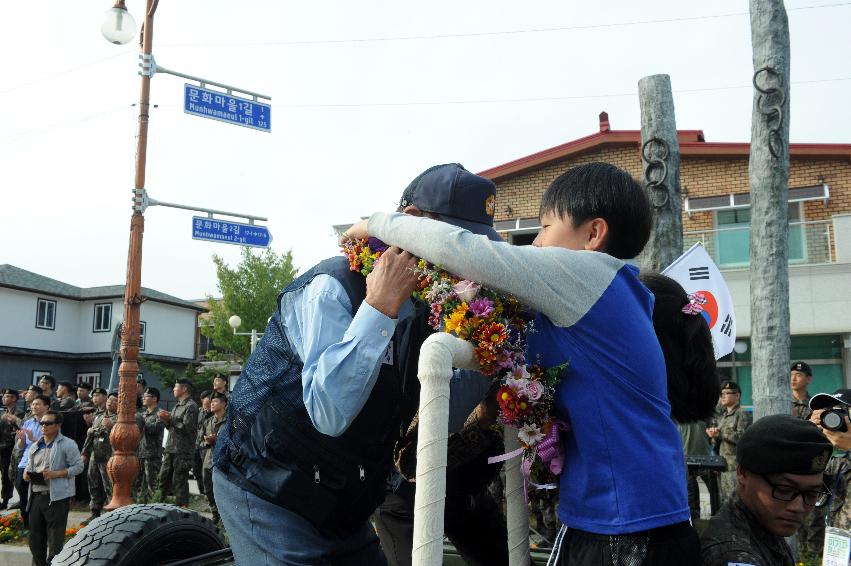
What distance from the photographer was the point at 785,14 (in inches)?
249

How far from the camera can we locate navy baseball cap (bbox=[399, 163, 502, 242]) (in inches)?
91.0

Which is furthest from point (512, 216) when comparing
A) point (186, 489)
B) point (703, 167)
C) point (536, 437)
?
point (536, 437)

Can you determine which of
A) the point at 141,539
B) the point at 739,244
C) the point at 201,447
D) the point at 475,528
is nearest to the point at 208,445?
the point at 201,447

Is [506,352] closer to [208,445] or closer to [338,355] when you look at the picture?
[338,355]

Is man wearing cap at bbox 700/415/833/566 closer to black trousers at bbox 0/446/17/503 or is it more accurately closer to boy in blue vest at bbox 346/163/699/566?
boy in blue vest at bbox 346/163/699/566

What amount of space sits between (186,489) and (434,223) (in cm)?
1240

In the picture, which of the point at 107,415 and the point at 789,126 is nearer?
the point at 789,126

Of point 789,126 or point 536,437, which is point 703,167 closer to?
point 789,126

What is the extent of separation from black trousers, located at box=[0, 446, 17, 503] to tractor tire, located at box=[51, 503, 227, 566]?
45.0ft

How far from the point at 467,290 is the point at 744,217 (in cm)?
1815

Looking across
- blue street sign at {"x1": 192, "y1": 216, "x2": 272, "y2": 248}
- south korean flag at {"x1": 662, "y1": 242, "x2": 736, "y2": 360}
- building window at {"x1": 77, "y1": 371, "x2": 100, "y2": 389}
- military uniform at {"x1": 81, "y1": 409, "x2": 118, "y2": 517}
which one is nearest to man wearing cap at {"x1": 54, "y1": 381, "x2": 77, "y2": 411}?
military uniform at {"x1": 81, "y1": 409, "x2": 118, "y2": 517}

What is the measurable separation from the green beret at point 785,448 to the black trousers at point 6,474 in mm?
15807

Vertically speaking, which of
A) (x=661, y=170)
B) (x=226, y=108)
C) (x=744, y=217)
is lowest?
(x=661, y=170)

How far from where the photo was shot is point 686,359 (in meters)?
2.25
